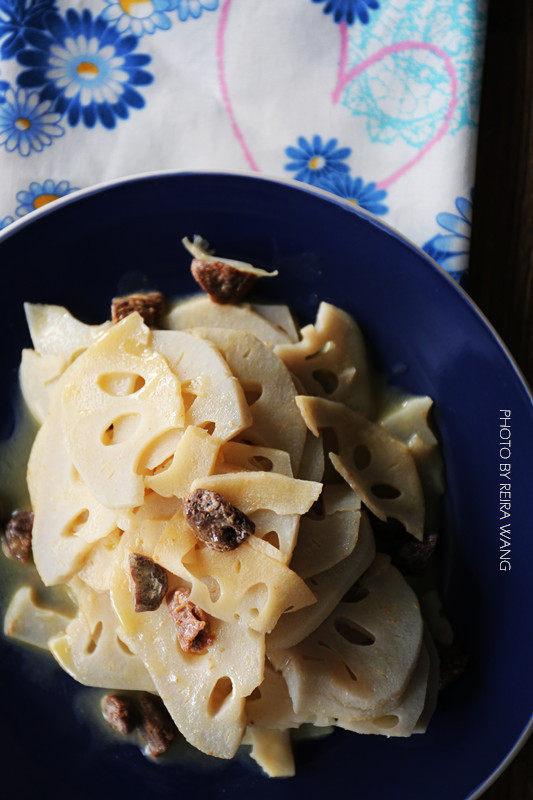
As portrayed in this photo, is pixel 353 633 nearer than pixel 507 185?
Yes

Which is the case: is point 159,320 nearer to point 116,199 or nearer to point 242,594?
point 116,199

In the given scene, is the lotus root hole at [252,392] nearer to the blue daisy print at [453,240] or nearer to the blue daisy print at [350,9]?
the blue daisy print at [453,240]

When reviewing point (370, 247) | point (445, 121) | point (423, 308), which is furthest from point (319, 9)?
point (423, 308)

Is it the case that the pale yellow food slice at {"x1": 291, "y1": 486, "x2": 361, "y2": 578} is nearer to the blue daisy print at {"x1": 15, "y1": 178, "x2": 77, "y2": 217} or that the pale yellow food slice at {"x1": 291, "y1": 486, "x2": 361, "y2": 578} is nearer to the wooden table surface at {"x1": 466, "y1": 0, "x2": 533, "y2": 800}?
the wooden table surface at {"x1": 466, "y1": 0, "x2": 533, "y2": 800}

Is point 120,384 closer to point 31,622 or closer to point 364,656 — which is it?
point 31,622

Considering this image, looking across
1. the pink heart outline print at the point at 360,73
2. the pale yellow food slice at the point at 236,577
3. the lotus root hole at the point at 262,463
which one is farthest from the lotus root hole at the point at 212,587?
the pink heart outline print at the point at 360,73

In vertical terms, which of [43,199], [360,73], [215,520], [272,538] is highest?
[360,73]

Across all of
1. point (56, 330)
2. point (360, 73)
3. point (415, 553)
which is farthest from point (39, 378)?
point (360, 73)

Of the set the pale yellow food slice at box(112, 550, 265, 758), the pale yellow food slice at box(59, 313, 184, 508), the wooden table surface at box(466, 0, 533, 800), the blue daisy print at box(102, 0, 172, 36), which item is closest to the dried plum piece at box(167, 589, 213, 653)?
the pale yellow food slice at box(112, 550, 265, 758)
